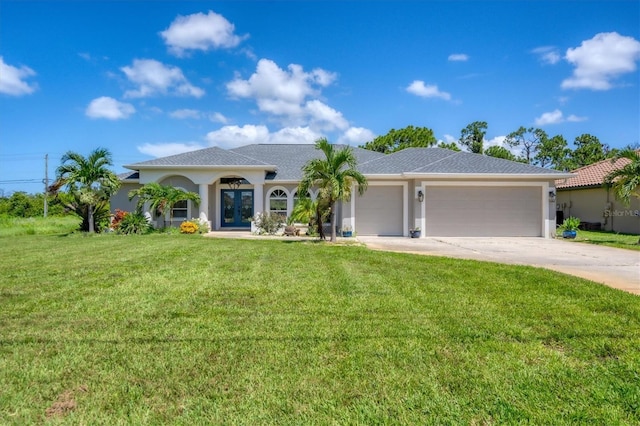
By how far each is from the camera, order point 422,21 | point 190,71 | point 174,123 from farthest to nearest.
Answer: point 174,123
point 190,71
point 422,21

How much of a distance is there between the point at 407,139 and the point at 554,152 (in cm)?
2199

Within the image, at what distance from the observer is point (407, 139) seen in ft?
129

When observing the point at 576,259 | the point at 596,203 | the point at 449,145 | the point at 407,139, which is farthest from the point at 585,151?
the point at 576,259

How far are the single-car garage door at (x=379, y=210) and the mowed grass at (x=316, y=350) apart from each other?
444 inches

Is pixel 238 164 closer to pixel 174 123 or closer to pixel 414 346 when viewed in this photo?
pixel 174 123

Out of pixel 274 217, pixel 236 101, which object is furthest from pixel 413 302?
pixel 236 101

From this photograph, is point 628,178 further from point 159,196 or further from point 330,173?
point 159,196

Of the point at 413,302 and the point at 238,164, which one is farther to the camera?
the point at 238,164

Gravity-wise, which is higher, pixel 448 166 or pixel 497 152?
pixel 497 152

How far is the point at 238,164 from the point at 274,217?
352 centimetres

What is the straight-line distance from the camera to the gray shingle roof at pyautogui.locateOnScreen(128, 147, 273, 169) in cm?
1950

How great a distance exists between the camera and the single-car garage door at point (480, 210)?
59.3 ft

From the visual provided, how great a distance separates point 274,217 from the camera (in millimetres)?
18844

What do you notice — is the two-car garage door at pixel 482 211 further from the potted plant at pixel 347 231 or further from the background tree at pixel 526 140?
the background tree at pixel 526 140
